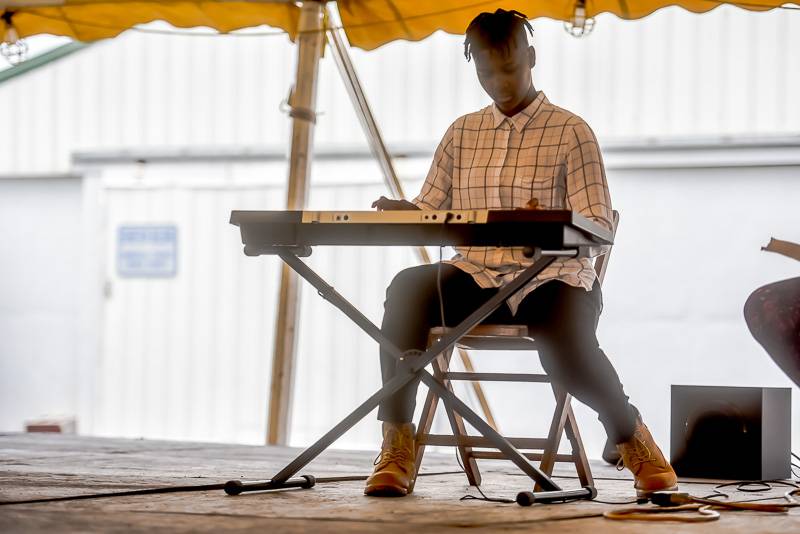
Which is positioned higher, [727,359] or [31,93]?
[31,93]

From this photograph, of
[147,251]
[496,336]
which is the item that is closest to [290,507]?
[496,336]

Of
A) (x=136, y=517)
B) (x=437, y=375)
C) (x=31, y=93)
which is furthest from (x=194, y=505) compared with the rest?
(x=31, y=93)

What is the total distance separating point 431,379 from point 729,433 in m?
1.29

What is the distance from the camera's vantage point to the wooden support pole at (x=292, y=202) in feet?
15.7

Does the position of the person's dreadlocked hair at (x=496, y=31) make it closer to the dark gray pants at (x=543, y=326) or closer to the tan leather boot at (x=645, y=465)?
the dark gray pants at (x=543, y=326)

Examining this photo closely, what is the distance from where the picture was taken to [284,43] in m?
6.61

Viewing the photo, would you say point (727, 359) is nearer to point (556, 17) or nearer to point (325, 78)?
point (556, 17)

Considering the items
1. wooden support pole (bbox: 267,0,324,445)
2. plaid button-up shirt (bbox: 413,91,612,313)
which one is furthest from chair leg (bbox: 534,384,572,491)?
wooden support pole (bbox: 267,0,324,445)

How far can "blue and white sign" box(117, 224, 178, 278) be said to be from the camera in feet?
21.9

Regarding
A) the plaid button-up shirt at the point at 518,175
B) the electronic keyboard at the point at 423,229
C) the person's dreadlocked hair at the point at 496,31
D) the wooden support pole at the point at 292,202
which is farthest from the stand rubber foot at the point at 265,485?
the wooden support pole at the point at 292,202

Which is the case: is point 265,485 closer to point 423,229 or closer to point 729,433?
point 423,229

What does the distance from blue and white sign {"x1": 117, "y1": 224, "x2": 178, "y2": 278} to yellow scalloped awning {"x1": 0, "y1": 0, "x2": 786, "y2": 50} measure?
6.48ft

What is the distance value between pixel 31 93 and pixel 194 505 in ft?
18.9

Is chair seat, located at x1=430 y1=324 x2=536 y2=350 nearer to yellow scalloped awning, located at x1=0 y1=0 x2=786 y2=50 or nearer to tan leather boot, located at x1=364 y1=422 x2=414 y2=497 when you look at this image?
tan leather boot, located at x1=364 y1=422 x2=414 y2=497
